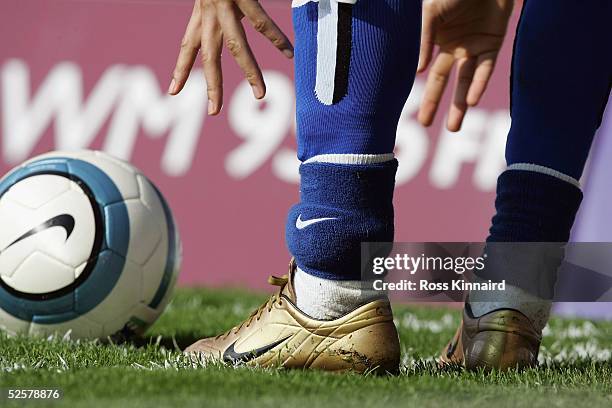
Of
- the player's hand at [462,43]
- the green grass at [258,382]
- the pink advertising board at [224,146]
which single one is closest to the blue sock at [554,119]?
the green grass at [258,382]

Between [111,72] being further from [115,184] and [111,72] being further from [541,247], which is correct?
[541,247]

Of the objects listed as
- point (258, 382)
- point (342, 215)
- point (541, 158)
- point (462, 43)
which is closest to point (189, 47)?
point (342, 215)

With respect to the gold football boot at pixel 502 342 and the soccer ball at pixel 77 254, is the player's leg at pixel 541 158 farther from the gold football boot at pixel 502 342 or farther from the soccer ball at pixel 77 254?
the soccer ball at pixel 77 254

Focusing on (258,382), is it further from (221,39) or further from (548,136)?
(548,136)

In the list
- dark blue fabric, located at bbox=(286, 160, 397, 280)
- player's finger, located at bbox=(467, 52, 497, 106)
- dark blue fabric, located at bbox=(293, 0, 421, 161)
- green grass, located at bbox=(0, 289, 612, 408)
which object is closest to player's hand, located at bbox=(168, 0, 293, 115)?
dark blue fabric, located at bbox=(293, 0, 421, 161)

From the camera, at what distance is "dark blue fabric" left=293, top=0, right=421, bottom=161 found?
227 centimetres

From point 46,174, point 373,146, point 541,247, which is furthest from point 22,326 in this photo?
point 541,247

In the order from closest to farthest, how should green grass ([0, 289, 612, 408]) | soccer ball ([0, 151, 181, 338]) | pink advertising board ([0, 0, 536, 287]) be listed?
Answer: 1. green grass ([0, 289, 612, 408])
2. soccer ball ([0, 151, 181, 338])
3. pink advertising board ([0, 0, 536, 287])

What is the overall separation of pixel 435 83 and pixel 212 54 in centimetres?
136

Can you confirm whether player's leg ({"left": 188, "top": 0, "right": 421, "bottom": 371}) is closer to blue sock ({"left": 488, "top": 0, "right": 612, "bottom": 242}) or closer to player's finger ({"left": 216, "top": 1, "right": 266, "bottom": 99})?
player's finger ({"left": 216, "top": 1, "right": 266, "bottom": 99})

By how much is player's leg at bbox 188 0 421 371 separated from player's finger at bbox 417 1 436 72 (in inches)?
36.3

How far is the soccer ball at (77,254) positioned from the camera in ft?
9.80

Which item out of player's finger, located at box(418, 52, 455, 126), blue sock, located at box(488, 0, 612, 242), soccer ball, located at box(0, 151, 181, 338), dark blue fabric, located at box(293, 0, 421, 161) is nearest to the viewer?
dark blue fabric, located at box(293, 0, 421, 161)

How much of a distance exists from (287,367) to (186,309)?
233 cm
